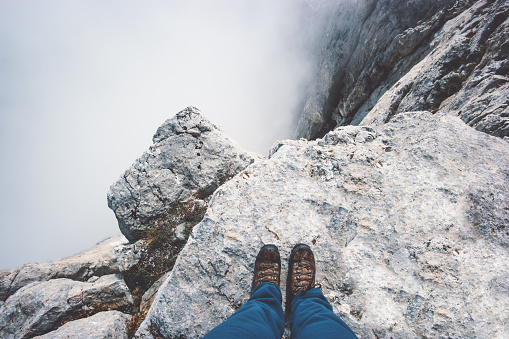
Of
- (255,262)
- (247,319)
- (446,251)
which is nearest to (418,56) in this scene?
(446,251)

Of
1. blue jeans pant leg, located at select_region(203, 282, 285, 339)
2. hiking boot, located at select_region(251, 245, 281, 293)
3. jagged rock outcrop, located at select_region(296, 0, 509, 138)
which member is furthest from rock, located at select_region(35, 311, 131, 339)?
jagged rock outcrop, located at select_region(296, 0, 509, 138)

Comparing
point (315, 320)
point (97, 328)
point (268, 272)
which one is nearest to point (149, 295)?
point (97, 328)

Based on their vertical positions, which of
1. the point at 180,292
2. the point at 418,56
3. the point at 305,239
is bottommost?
the point at 180,292

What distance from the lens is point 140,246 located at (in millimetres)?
7727

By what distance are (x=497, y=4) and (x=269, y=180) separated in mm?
13274

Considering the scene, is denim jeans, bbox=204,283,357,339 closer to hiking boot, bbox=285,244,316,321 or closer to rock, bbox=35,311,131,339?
hiking boot, bbox=285,244,316,321

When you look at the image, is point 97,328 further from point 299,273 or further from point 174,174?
point 299,273

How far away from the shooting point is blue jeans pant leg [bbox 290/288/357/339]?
8.73 ft

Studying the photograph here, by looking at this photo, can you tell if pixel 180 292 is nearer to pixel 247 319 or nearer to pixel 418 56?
pixel 247 319

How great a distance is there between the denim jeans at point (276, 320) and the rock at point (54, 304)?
18.8 feet

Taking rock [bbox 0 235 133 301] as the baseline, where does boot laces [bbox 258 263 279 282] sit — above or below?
above

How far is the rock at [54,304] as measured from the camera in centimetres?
571

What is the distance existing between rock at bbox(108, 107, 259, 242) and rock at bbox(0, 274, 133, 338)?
7.20 feet

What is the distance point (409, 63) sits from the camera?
14.8 meters
